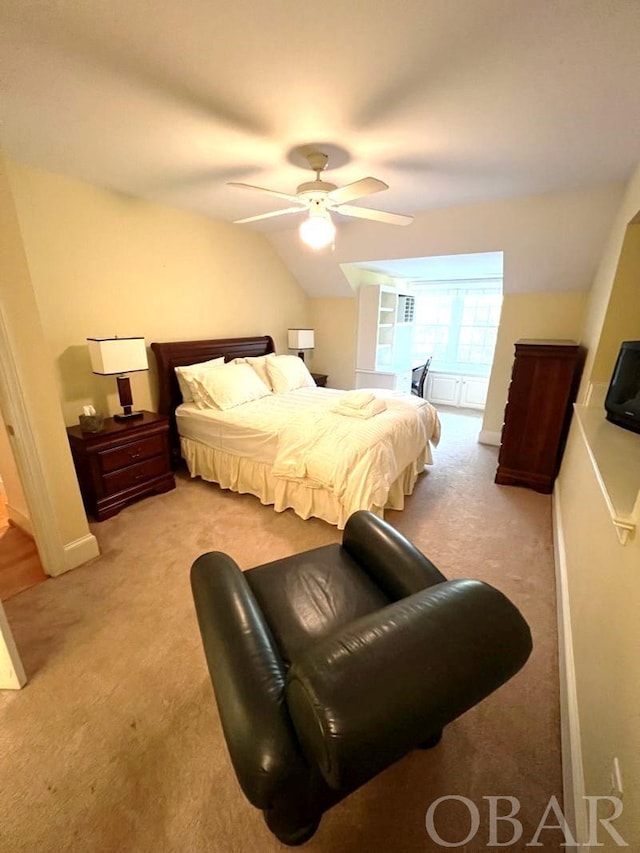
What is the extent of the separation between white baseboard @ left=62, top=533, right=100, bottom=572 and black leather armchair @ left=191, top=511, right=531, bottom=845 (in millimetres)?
1477

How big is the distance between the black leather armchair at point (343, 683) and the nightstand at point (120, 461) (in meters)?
1.87

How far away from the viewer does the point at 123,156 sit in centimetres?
214

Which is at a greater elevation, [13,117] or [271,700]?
[13,117]

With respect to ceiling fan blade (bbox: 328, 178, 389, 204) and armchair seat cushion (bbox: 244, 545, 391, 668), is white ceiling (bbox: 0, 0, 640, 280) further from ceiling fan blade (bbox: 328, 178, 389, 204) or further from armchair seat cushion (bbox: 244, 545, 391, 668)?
armchair seat cushion (bbox: 244, 545, 391, 668)

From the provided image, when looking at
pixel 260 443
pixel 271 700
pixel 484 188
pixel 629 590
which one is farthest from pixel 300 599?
pixel 484 188

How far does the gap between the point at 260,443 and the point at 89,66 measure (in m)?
2.12

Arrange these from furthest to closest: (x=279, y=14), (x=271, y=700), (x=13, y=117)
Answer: (x=13, y=117) < (x=279, y=14) < (x=271, y=700)

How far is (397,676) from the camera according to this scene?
2.14 feet

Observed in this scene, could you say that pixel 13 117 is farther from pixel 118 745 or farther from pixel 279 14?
pixel 118 745

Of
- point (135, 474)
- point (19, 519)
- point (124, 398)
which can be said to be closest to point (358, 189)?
point (124, 398)

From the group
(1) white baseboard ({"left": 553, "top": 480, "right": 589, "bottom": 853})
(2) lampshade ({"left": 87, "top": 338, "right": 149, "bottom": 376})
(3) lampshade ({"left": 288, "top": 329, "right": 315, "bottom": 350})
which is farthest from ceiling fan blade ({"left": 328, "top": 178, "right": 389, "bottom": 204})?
(3) lampshade ({"left": 288, "top": 329, "right": 315, "bottom": 350})

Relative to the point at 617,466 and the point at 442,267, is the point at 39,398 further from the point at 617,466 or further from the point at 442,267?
the point at 442,267

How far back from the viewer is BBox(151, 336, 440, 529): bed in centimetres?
232

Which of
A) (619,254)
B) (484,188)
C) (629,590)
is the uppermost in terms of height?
(484,188)
